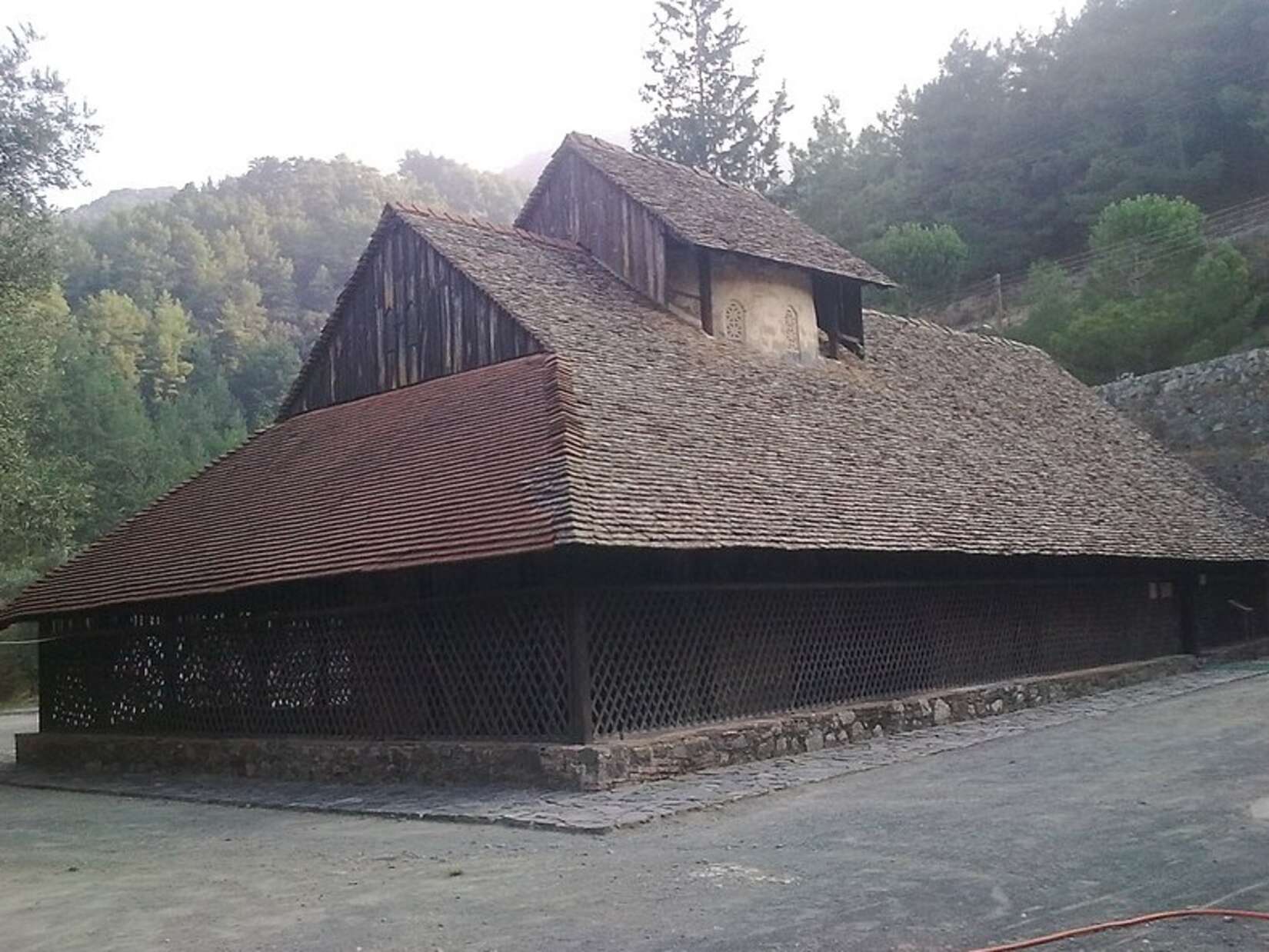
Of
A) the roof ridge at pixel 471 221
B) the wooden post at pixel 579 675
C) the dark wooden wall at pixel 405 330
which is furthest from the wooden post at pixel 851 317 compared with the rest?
the wooden post at pixel 579 675

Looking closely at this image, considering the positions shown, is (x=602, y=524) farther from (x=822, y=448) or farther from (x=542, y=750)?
(x=822, y=448)

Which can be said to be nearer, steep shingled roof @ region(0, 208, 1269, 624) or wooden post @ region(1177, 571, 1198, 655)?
steep shingled roof @ region(0, 208, 1269, 624)

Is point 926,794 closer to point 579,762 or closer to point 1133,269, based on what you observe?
point 579,762

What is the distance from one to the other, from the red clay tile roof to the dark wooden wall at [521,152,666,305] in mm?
3399

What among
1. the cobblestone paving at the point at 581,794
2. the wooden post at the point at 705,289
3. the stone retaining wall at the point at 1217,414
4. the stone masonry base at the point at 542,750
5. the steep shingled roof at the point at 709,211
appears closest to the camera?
the cobblestone paving at the point at 581,794

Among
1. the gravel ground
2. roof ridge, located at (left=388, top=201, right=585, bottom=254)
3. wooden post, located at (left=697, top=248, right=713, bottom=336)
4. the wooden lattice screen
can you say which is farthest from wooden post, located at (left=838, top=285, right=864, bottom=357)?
the gravel ground

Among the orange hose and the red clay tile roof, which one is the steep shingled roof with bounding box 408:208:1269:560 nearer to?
the red clay tile roof

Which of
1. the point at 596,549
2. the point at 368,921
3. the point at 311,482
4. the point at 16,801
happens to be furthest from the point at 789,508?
the point at 16,801

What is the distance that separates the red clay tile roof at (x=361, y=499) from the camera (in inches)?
477

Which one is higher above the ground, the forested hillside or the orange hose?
the forested hillside

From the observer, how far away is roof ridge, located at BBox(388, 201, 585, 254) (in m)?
16.9

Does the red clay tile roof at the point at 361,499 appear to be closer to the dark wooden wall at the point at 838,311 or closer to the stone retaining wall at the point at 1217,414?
the dark wooden wall at the point at 838,311

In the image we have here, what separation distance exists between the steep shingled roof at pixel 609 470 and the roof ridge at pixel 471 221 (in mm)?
57

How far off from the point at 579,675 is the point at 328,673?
375 cm
